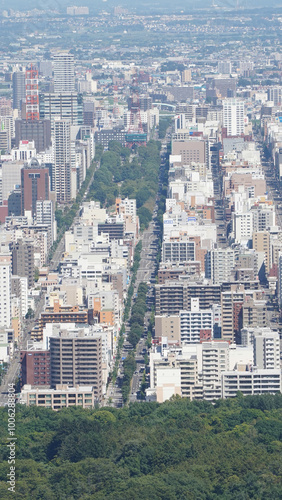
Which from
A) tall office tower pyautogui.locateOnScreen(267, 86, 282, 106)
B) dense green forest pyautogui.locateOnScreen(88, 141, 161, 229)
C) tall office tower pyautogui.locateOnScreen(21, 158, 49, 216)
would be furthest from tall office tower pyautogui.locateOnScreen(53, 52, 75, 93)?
tall office tower pyautogui.locateOnScreen(21, 158, 49, 216)

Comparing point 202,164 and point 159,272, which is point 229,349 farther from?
point 202,164

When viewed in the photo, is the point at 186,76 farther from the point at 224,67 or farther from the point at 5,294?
the point at 5,294

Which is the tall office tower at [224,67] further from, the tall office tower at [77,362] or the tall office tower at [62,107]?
the tall office tower at [77,362]

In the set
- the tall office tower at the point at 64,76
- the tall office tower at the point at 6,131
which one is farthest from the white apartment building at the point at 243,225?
the tall office tower at the point at 64,76

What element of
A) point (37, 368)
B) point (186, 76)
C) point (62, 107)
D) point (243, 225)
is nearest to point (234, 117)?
point (62, 107)

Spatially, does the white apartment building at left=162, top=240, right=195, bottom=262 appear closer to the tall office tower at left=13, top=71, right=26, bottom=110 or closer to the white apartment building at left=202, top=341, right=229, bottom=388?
the white apartment building at left=202, top=341, right=229, bottom=388

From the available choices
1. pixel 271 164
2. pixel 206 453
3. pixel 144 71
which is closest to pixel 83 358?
pixel 206 453
